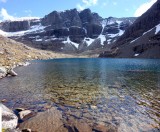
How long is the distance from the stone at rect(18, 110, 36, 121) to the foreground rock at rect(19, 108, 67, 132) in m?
0.66

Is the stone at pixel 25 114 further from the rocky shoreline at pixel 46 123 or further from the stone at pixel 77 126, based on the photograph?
the stone at pixel 77 126

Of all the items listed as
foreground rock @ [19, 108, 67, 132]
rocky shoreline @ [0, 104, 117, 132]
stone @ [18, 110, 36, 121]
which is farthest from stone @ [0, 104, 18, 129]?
stone @ [18, 110, 36, 121]

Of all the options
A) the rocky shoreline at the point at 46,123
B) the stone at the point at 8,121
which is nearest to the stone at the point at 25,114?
the rocky shoreline at the point at 46,123

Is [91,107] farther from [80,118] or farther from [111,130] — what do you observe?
[111,130]

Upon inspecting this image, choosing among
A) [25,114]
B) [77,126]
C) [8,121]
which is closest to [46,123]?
[77,126]

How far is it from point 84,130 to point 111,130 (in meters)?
2.18

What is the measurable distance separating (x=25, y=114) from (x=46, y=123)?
3105mm

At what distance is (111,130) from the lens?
15.5 metres

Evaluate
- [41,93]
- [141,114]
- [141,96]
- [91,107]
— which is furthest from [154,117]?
[41,93]

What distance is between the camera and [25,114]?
748 inches

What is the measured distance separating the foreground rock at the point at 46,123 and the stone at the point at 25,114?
0.66m

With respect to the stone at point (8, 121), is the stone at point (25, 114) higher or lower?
lower

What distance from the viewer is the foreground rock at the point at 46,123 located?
15.9 metres

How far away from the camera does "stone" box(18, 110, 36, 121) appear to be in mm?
18308
